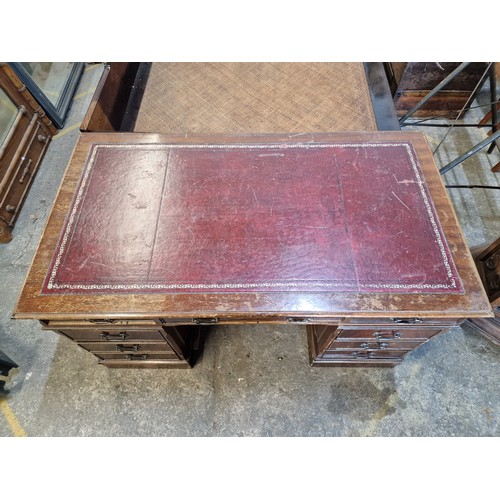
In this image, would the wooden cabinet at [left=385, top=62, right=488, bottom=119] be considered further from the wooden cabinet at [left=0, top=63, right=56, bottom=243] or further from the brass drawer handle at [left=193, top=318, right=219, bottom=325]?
the wooden cabinet at [left=0, top=63, right=56, bottom=243]

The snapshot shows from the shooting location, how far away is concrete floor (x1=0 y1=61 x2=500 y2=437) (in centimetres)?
221

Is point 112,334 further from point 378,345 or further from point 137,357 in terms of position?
point 378,345

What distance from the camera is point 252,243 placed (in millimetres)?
1629

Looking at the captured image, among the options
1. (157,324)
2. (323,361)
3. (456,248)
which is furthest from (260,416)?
(456,248)

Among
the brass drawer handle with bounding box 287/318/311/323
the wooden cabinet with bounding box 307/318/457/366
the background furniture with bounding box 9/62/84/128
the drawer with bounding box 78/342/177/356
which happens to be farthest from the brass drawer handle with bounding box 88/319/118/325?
the background furniture with bounding box 9/62/84/128

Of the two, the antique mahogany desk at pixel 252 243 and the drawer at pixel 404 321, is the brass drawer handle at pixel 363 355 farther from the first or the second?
the drawer at pixel 404 321

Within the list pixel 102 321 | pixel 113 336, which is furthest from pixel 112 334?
pixel 102 321

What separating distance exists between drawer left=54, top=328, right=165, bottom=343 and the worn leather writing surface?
33cm

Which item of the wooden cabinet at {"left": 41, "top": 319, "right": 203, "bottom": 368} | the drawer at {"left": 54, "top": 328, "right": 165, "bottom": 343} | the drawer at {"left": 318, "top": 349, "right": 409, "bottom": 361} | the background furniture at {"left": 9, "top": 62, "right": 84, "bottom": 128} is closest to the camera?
the wooden cabinet at {"left": 41, "top": 319, "right": 203, "bottom": 368}

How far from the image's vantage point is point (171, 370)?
240 cm

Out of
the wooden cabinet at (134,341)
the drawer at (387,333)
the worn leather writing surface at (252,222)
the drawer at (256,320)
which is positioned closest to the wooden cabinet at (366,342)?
the drawer at (387,333)

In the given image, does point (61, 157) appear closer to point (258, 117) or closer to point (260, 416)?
point (258, 117)

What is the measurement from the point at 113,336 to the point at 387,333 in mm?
1581

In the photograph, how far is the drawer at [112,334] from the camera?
174cm
